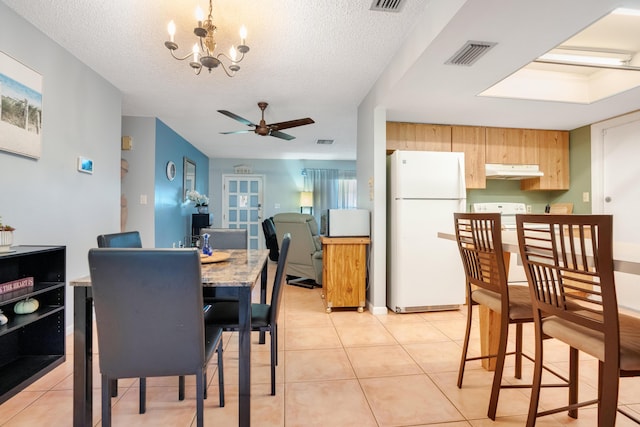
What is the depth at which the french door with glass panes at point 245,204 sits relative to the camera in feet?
24.0

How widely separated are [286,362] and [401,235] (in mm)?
1639

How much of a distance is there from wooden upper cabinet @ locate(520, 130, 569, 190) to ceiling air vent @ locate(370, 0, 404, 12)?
2.95 m

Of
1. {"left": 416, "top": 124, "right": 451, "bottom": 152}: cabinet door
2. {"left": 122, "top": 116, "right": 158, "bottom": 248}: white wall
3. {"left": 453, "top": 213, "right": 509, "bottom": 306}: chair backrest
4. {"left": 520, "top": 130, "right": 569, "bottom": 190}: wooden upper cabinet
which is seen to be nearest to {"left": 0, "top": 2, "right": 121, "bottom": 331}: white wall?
{"left": 122, "top": 116, "right": 158, "bottom": 248}: white wall

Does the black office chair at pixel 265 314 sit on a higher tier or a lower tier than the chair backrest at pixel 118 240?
lower

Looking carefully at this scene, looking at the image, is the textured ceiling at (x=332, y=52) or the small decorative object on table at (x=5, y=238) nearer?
the small decorative object on table at (x=5, y=238)

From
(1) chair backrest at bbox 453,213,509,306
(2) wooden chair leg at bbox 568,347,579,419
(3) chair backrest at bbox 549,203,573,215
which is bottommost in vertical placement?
(2) wooden chair leg at bbox 568,347,579,419

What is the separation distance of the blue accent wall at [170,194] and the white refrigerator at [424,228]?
3.16m

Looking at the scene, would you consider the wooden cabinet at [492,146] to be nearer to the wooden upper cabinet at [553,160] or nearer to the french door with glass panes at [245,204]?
the wooden upper cabinet at [553,160]

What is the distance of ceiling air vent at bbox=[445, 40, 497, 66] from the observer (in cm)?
199

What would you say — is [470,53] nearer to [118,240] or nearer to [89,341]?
[118,240]

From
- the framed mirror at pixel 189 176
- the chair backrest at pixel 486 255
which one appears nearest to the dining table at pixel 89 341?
the chair backrest at pixel 486 255

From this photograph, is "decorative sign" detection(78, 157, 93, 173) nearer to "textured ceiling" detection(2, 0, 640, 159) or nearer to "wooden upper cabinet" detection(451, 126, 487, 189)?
"textured ceiling" detection(2, 0, 640, 159)

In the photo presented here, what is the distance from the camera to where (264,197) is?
7309 mm

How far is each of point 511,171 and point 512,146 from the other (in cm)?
37
